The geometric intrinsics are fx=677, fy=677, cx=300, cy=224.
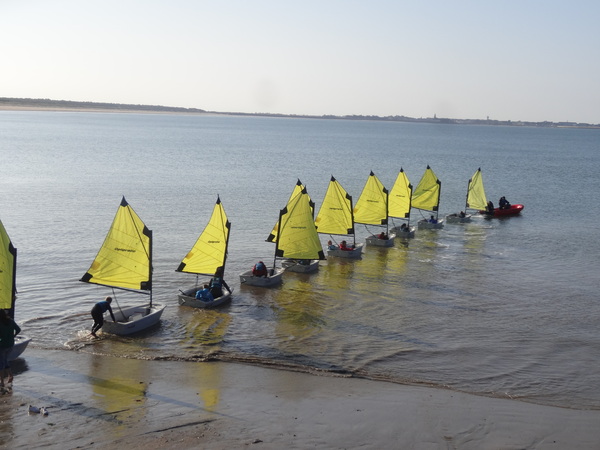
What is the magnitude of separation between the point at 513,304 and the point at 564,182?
66984 millimetres

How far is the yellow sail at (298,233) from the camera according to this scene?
32.0 metres

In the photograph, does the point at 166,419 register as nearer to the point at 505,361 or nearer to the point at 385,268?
the point at 505,361

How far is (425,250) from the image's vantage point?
40.3m

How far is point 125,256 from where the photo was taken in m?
24.3

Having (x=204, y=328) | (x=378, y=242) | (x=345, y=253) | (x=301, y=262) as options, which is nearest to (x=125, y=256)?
(x=204, y=328)

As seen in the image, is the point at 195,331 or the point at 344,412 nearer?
the point at 344,412

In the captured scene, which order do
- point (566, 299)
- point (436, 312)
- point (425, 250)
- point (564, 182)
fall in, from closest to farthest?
point (436, 312), point (566, 299), point (425, 250), point (564, 182)

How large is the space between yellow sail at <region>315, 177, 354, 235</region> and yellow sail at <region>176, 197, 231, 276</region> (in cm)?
1058

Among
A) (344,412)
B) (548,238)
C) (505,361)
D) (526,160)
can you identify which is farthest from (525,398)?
(526,160)

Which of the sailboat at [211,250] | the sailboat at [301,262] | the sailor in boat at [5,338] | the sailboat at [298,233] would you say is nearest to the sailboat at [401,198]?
the sailboat at [301,262]

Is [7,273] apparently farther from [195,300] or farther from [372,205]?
[372,205]

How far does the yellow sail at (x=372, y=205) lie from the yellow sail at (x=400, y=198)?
13.5 ft

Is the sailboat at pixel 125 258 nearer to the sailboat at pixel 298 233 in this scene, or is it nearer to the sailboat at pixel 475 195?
the sailboat at pixel 298 233

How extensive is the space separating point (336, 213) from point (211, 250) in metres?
11.5
